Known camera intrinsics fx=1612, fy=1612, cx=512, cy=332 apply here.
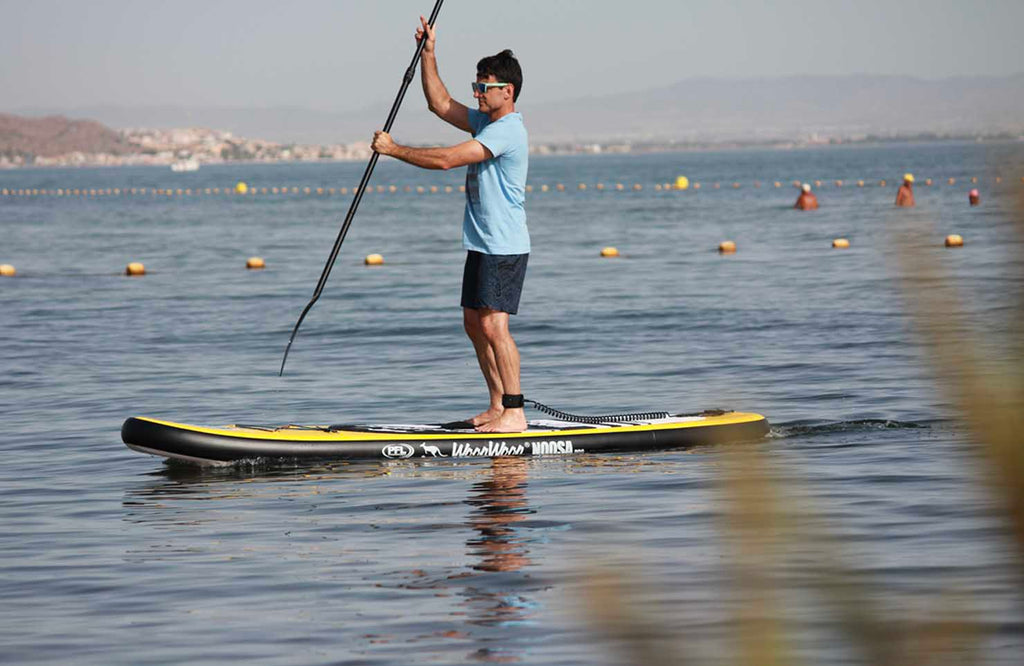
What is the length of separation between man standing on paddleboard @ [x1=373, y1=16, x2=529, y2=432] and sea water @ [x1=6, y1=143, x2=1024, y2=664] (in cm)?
89

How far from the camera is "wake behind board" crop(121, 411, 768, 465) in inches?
389

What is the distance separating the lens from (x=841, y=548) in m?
1.68

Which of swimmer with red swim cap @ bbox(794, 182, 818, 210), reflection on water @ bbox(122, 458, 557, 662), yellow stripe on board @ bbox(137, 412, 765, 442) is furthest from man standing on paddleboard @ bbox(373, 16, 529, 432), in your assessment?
swimmer with red swim cap @ bbox(794, 182, 818, 210)

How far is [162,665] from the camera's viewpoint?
570cm

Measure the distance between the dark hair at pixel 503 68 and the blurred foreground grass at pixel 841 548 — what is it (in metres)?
8.02

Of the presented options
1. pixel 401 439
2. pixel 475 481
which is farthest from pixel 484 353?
pixel 475 481

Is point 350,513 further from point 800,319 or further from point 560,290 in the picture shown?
point 560,290

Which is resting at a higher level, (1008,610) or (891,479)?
(1008,610)

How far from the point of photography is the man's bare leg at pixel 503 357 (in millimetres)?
9867

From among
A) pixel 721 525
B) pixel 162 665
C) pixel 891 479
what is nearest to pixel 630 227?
pixel 891 479

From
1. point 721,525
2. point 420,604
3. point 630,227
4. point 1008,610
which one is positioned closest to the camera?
point 721,525

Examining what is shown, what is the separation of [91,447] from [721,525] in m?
10.2

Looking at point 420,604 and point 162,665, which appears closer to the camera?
point 162,665

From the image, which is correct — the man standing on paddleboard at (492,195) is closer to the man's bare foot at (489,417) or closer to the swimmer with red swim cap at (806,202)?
the man's bare foot at (489,417)
